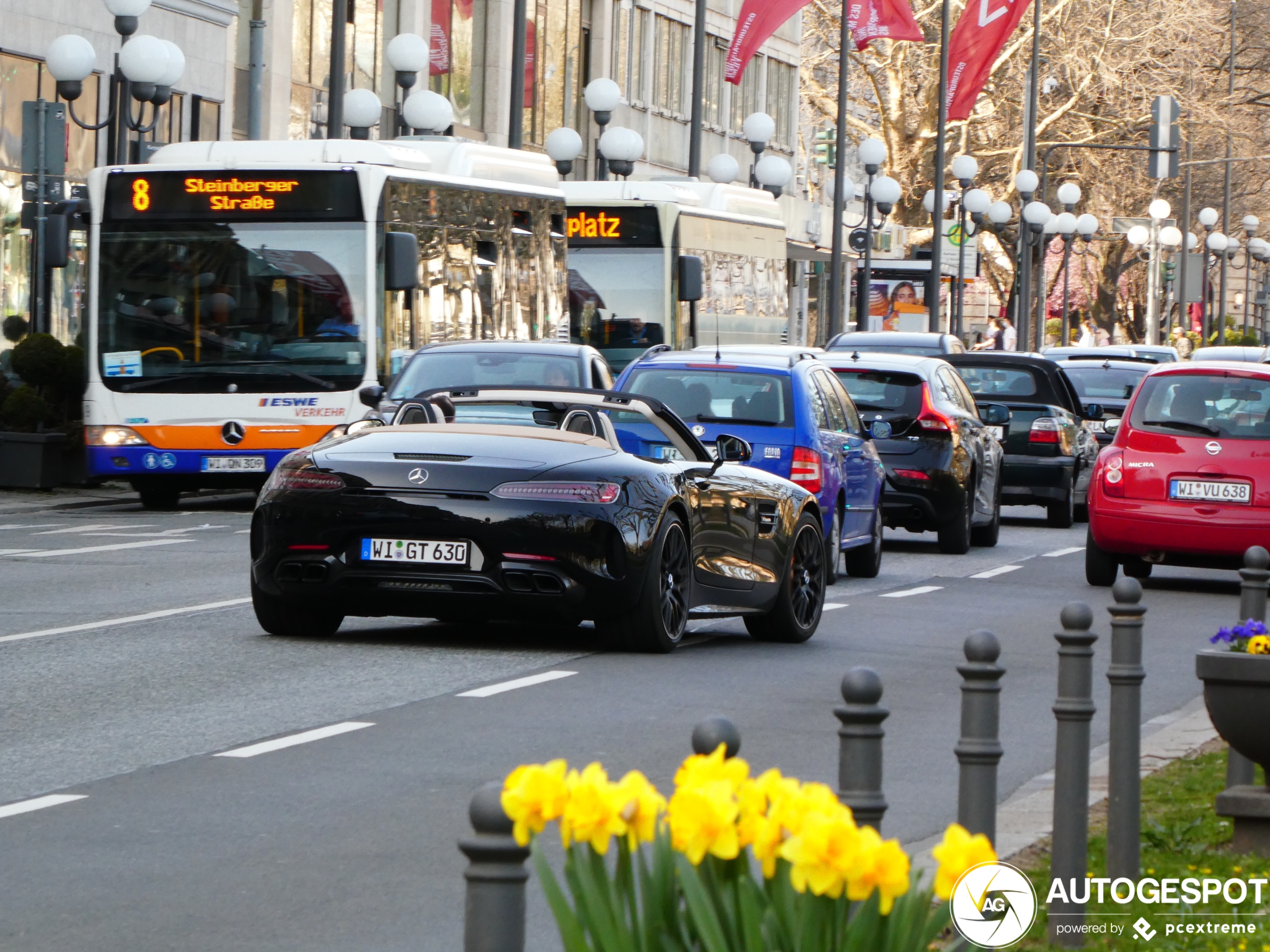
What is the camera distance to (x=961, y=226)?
57125mm

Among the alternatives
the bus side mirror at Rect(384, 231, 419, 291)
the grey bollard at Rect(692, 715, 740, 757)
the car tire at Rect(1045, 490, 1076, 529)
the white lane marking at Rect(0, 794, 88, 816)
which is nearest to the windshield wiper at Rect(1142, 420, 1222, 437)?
the bus side mirror at Rect(384, 231, 419, 291)

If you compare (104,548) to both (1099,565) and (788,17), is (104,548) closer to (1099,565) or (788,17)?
(1099,565)

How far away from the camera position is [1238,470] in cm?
1797

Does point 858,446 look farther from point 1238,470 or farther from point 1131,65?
point 1131,65

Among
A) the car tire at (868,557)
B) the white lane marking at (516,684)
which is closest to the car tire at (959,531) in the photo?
the car tire at (868,557)

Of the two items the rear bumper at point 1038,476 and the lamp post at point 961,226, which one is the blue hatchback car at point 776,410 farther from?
the lamp post at point 961,226

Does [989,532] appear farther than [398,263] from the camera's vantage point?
No

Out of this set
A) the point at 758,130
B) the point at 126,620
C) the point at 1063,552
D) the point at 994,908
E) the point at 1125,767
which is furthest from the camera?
the point at 758,130

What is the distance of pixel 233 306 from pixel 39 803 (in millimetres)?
15990

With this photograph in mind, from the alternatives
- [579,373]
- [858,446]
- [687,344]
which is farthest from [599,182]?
[858,446]

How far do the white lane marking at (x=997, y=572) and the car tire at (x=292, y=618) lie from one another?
24.8ft

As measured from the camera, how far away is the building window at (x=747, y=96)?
70.3 meters

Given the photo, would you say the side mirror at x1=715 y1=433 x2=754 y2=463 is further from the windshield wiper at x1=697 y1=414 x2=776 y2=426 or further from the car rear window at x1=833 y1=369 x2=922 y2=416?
the car rear window at x1=833 y1=369 x2=922 y2=416

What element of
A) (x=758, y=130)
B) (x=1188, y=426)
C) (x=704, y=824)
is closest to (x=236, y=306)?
(x=1188, y=426)
